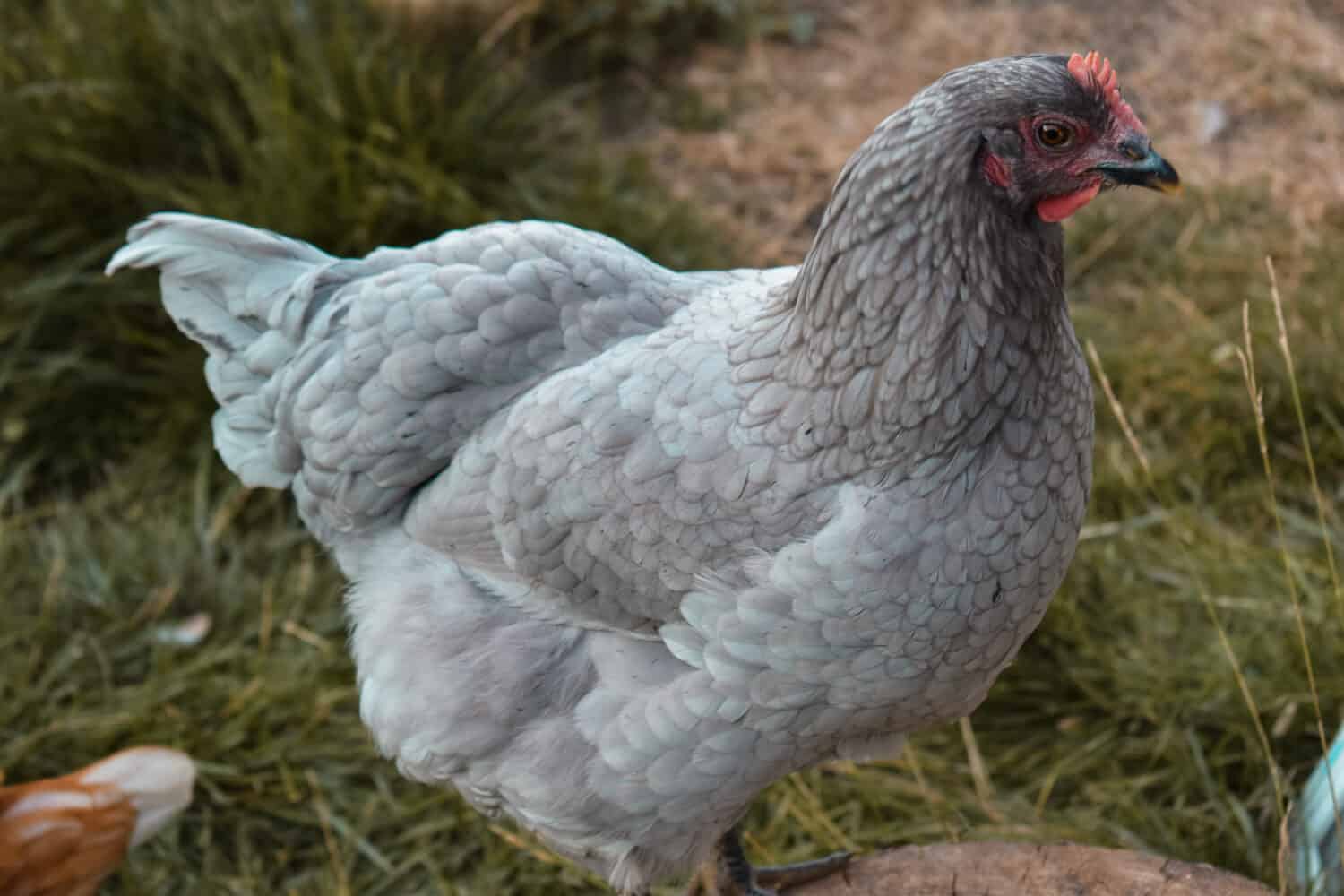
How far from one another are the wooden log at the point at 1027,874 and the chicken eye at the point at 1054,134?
1.18 meters

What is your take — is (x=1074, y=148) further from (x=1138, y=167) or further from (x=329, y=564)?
(x=329, y=564)

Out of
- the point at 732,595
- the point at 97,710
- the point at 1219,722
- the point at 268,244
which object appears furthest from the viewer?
the point at 97,710

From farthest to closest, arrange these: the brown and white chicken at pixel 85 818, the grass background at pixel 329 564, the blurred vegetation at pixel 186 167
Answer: the blurred vegetation at pixel 186 167 < the grass background at pixel 329 564 < the brown and white chicken at pixel 85 818

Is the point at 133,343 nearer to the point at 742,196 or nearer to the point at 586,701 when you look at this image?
the point at 742,196

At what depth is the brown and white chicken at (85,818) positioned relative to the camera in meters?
2.71

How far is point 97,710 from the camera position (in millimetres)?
3176

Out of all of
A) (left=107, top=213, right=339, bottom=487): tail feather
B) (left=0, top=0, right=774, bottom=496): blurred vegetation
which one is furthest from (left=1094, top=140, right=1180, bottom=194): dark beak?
(left=0, top=0, right=774, bottom=496): blurred vegetation

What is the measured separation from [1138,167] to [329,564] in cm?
243

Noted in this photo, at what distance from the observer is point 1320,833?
252cm

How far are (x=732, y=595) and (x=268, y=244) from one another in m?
1.09

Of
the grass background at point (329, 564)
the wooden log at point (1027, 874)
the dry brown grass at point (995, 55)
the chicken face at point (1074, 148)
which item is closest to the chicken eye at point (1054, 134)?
the chicken face at point (1074, 148)

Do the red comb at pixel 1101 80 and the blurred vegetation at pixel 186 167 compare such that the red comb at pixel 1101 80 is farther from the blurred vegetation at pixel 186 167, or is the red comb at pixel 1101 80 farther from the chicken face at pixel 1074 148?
the blurred vegetation at pixel 186 167

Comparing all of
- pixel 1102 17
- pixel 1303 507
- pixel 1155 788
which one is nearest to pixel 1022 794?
pixel 1155 788

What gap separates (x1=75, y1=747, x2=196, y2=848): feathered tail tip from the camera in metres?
2.85
